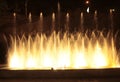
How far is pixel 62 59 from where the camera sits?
57.1 ft

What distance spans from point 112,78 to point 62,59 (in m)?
4.77

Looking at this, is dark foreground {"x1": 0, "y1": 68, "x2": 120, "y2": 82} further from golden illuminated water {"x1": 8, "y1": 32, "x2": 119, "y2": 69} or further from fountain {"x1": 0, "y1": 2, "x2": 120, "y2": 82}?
golden illuminated water {"x1": 8, "y1": 32, "x2": 119, "y2": 69}

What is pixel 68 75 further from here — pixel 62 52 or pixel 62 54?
pixel 62 52

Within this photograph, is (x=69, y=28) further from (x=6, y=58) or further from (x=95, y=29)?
(x=6, y=58)

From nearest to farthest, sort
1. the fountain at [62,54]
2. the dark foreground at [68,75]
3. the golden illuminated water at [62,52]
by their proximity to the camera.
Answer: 1. the dark foreground at [68,75]
2. the fountain at [62,54]
3. the golden illuminated water at [62,52]

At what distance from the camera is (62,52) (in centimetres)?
1861

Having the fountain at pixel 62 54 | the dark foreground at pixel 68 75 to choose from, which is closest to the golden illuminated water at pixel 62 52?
the fountain at pixel 62 54

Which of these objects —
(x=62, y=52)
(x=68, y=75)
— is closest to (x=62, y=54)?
(x=62, y=52)

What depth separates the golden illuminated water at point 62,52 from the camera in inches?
667

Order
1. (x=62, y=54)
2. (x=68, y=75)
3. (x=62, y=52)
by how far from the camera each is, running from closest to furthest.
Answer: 1. (x=68, y=75)
2. (x=62, y=54)
3. (x=62, y=52)

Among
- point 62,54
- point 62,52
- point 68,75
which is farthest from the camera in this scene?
point 62,52

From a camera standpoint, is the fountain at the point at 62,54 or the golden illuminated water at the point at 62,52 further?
the golden illuminated water at the point at 62,52

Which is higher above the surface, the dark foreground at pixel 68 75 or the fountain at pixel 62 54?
the fountain at pixel 62 54

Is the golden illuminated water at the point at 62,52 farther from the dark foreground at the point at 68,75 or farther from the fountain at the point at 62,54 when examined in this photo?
the dark foreground at the point at 68,75
